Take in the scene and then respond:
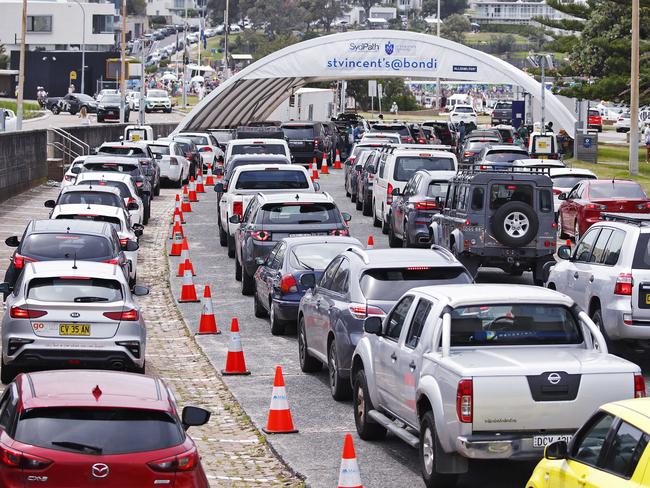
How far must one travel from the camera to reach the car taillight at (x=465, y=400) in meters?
10.8

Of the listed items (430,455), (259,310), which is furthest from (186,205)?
(430,455)

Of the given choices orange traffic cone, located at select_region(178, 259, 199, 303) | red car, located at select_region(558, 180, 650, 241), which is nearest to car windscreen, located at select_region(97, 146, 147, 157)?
red car, located at select_region(558, 180, 650, 241)

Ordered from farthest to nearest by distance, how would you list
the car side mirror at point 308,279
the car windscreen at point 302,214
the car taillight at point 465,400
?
1. the car windscreen at point 302,214
2. the car side mirror at point 308,279
3. the car taillight at point 465,400

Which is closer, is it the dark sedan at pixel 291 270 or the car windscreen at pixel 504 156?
the dark sedan at pixel 291 270

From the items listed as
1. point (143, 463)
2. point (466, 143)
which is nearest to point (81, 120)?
point (466, 143)

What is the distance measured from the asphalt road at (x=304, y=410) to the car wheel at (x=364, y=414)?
0.30 feet

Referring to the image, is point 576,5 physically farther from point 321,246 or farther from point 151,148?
point 321,246

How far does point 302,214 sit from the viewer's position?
2364cm

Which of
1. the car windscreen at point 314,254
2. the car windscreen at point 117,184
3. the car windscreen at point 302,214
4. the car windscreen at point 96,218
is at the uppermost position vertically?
the car windscreen at point 117,184

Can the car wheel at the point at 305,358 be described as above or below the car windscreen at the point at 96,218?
below

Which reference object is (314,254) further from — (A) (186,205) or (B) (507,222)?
(A) (186,205)

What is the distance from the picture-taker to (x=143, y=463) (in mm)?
8414

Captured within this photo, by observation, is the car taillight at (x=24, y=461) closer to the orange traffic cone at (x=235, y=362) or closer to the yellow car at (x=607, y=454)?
the yellow car at (x=607, y=454)

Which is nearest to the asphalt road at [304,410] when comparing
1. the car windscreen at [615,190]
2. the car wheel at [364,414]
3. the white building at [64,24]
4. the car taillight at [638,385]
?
the car wheel at [364,414]
